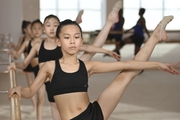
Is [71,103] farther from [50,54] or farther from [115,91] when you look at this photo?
[50,54]

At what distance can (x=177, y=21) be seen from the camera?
10.6 m

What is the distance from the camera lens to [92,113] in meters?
2.70

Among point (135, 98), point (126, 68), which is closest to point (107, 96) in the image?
point (126, 68)

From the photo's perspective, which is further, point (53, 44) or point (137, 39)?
point (137, 39)

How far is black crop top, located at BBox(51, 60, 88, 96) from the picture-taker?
2.63 meters

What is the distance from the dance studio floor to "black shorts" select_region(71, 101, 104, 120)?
2.59 metres

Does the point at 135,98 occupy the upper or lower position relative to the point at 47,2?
lower

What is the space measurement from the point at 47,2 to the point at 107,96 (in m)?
8.22

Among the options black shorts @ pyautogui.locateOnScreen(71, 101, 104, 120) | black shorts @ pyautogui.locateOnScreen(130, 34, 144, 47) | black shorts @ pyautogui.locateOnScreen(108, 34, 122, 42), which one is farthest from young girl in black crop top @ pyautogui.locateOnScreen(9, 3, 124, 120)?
black shorts @ pyautogui.locateOnScreen(108, 34, 122, 42)

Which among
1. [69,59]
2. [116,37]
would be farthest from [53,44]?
[116,37]

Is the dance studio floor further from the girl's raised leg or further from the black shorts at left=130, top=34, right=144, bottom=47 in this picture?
the girl's raised leg

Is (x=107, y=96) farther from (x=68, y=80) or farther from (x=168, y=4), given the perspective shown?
(x=168, y=4)

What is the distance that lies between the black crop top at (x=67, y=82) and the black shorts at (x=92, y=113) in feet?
0.43

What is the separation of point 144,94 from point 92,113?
14.8 ft
